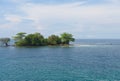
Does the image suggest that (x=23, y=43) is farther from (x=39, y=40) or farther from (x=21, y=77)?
(x=21, y=77)

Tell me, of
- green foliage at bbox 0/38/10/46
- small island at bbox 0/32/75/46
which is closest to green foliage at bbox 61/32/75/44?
small island at bbox 0/32/75/46

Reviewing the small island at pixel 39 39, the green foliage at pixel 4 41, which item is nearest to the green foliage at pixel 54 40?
the small island at pixel 39 39

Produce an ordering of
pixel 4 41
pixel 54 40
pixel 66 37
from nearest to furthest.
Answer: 1. pixel 54 40
2. pixel 66 37
3. pixel 4 41

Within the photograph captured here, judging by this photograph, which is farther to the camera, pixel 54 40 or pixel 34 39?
pixel 54 40

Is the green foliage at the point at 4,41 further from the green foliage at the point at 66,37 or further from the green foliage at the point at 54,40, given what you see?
the green foliage at the point at 66,37

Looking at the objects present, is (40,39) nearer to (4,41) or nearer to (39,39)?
(39,39)

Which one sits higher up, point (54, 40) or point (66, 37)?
point (66, 37)

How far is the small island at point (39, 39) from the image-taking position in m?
153

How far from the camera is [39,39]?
508 ft

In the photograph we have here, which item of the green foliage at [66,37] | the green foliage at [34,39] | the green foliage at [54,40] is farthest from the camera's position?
the green foliage at [66,37]

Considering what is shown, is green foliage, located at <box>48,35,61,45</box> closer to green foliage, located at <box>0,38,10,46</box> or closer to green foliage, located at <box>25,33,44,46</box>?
green foliage, located at <box>25,33,44,46</box>

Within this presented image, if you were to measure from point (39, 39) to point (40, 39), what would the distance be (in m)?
0.70

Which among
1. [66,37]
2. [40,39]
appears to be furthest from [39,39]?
[66,37]

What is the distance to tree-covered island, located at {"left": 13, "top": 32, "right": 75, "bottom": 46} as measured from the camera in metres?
153
